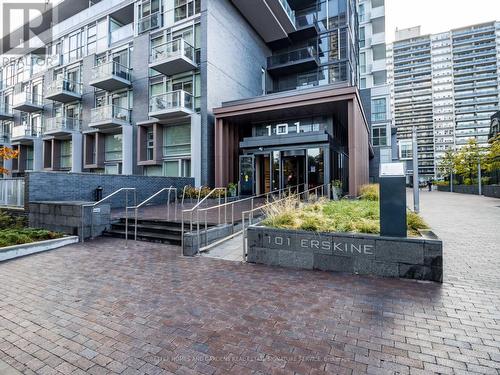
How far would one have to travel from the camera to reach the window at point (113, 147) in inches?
858

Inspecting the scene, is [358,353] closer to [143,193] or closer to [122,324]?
[122,324]

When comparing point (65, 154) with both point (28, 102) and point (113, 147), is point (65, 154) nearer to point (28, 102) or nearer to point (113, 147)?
point (113, 147)

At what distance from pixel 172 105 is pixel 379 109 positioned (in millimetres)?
28070

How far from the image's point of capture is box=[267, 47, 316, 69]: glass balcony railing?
75.6 ft

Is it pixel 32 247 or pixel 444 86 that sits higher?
pixel 444 86

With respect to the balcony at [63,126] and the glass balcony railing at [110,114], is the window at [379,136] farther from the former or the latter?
the balcony at [63,126]

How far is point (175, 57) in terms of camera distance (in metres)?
16.8

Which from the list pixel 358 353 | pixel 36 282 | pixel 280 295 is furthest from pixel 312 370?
pixel 36 282

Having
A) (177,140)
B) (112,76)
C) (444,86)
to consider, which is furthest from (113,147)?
(444,86)

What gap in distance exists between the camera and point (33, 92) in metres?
29.2

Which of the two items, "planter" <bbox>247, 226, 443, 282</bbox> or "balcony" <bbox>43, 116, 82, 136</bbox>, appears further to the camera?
"balcony" <bbox>43, 116, 82, 136</bbox>

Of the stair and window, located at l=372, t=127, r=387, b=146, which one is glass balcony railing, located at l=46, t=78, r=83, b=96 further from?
window, located at l=372, t=127, r=387, b=146

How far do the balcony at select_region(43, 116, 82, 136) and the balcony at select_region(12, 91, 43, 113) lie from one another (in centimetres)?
536

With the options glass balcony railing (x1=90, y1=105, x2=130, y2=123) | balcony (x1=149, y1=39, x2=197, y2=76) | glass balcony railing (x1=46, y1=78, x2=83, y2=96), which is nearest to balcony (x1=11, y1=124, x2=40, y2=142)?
glass balcony railing (x1=46, y1=78, x2=83, y2=96)
